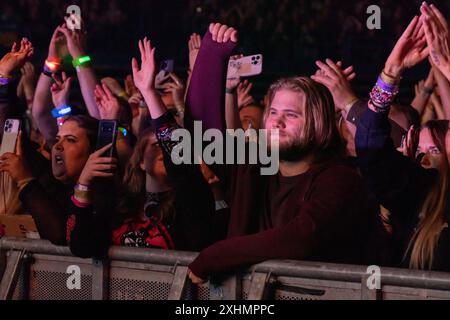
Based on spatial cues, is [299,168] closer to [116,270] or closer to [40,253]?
[116,270]

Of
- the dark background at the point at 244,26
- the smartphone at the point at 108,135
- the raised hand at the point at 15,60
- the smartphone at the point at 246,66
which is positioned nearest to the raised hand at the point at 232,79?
Answer: the smartphone at the point at 246,66

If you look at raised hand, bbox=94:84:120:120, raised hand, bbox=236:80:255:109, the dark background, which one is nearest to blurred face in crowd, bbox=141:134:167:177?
raised hand, bbox=94:84:120:120

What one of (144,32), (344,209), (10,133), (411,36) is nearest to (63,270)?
(10,133)

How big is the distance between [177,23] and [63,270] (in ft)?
26.0

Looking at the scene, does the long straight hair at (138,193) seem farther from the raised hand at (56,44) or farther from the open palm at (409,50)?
the raised hand at (56,44)

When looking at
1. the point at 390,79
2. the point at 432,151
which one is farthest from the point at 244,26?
the point at 390,79

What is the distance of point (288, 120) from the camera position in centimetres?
375

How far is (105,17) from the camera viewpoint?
39.6 feet

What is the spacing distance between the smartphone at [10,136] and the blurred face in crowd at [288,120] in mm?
1353

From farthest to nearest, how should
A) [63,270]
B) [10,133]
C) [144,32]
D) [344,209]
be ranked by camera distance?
[144,32], [10,133], [63,270], [344,209]

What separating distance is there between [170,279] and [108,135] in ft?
2.34

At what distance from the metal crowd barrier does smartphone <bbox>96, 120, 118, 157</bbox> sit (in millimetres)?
414

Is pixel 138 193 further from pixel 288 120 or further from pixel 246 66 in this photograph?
pixel 288 120

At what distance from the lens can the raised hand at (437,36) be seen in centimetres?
363
